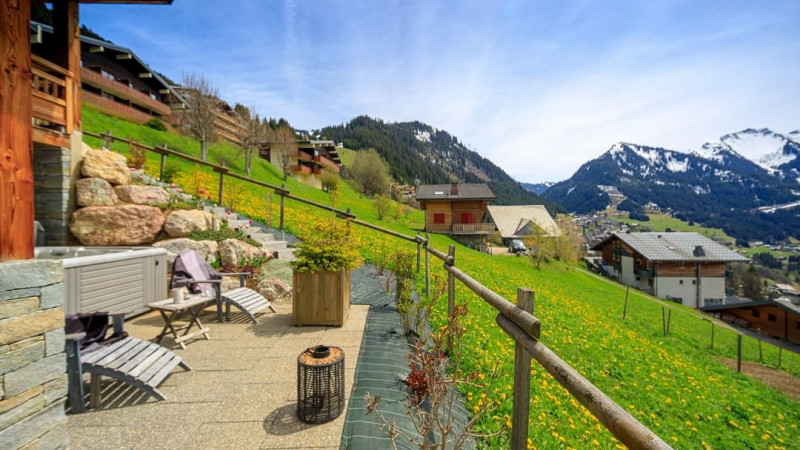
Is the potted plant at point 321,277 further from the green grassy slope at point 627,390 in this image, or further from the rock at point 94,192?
the rock at point 94,192

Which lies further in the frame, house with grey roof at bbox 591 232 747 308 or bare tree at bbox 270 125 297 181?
house with grey roof at bbox 591 232 747 308

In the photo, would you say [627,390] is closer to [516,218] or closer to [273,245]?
[273,245]

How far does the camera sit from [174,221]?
7.57 m

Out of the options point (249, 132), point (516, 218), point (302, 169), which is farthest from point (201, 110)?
point (516, 218)

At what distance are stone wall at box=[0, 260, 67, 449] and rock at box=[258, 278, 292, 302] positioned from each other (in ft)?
14.6

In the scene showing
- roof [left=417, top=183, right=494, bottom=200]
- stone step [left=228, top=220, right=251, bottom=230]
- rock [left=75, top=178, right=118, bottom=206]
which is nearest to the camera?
rock [left=75, top=178, right=118, bottom=206]

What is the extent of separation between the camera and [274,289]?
6.91m

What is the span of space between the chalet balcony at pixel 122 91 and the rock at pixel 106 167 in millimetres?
23976

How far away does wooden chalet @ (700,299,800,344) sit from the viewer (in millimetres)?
23797

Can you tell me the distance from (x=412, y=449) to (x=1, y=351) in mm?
2767

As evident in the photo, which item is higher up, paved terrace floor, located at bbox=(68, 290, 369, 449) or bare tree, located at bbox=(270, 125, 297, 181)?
bare tree, located at bbox=(270, 125, 297, 181)

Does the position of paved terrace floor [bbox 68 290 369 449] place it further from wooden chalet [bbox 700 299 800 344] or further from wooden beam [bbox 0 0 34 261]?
wooden chalet [bbox 700 299 800 344]

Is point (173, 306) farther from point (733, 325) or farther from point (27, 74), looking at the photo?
point (733, 325)

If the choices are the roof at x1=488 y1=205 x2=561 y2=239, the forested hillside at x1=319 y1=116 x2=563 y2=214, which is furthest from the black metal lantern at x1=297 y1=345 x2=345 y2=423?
the forested hillside at x1=319 y1=116 x2=563 y2=214
